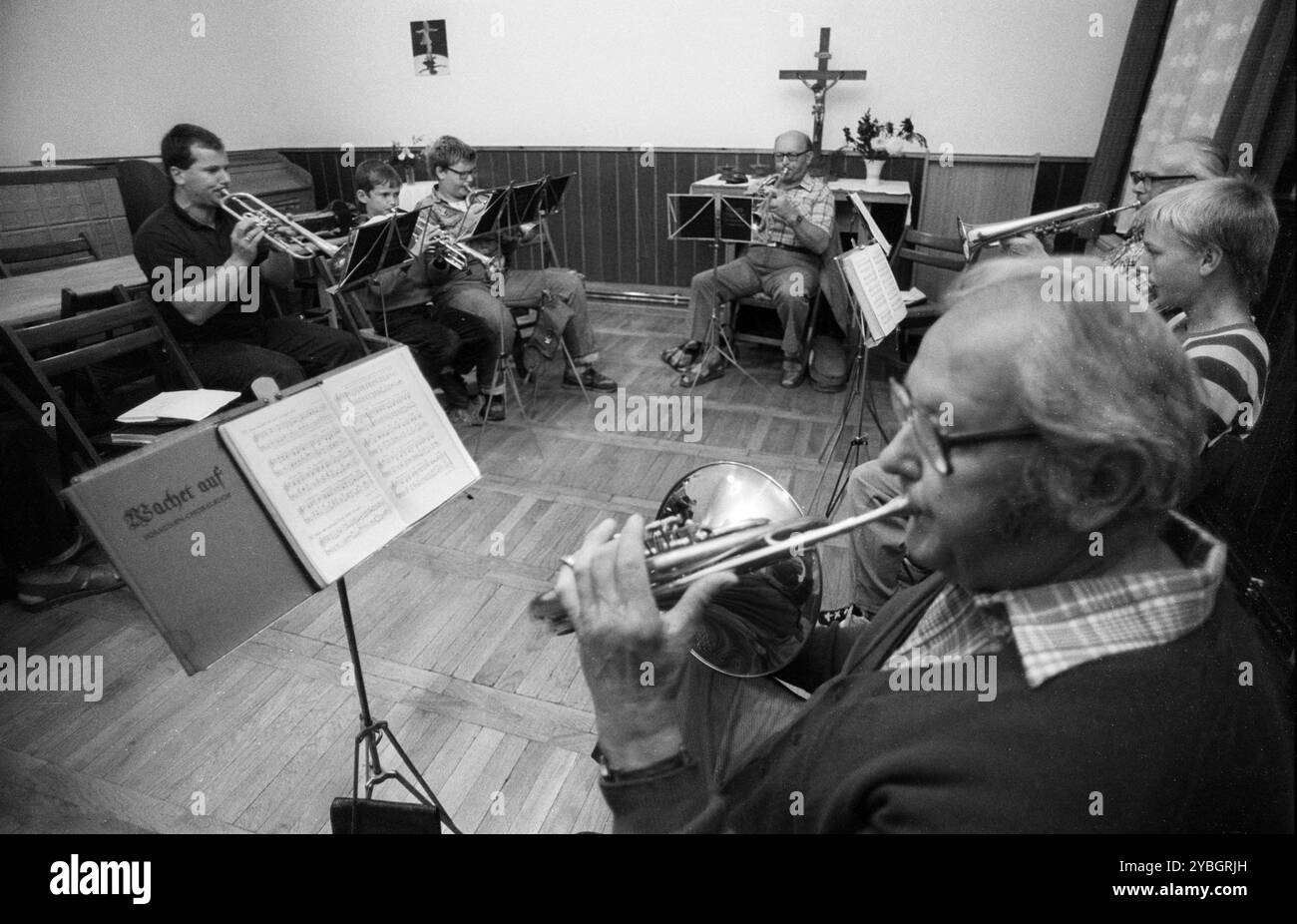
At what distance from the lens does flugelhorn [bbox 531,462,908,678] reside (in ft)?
3.48

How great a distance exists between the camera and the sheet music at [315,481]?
128 cm

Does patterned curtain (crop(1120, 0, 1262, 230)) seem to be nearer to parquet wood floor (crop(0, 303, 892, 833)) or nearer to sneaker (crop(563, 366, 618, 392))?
parquet wood floor (crop(0, 303, 892, 833))

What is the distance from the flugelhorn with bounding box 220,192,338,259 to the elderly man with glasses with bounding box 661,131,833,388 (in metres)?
2.27

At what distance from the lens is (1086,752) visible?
779 millimetres

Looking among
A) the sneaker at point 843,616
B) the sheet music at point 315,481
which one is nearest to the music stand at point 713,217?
the sneaker at point 843,616

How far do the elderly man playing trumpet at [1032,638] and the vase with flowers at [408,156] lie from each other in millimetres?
6528

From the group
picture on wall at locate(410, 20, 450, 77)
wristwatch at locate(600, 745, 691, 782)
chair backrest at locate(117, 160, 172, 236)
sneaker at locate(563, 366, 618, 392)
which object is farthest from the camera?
picture on wall at locate(410, 20, 450, 77)

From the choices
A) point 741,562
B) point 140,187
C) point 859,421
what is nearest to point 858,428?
point 859,421

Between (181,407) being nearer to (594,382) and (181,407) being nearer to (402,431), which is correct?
(402,431)

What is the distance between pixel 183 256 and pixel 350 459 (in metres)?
2.46

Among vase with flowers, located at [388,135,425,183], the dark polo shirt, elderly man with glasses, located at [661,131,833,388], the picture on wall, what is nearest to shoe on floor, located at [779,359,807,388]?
elderly man with glasses, located at [661,131,833,388]
